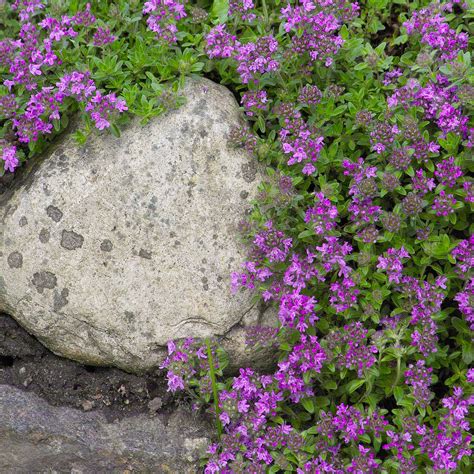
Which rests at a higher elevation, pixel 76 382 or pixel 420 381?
pixel 420 381

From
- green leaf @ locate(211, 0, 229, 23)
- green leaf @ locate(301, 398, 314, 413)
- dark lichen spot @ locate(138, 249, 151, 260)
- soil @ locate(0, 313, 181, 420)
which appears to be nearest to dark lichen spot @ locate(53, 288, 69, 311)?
soil @ locate(0, 313, 181, 420)

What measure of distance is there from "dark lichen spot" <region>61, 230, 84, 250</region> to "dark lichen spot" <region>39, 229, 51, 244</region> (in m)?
0.09

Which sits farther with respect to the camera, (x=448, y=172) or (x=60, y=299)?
(x=60, y=299)

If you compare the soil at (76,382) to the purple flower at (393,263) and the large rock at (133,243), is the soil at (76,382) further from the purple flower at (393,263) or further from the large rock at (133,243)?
the purple flower at (393,263)

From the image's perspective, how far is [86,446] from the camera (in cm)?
433

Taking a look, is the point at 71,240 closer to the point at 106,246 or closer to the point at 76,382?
the point at 106,246

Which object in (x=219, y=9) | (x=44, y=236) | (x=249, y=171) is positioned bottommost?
(x=44, y=236)

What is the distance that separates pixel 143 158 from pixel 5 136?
0.88 metres

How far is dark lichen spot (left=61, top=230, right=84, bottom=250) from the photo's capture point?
455 centimetres

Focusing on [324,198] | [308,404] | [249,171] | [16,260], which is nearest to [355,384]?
[308,404]

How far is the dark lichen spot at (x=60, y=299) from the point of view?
178 inches

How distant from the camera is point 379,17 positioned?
17.5 ft

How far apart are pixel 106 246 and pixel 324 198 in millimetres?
1257

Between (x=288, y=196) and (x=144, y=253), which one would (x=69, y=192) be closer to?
(x=144, y=253)
